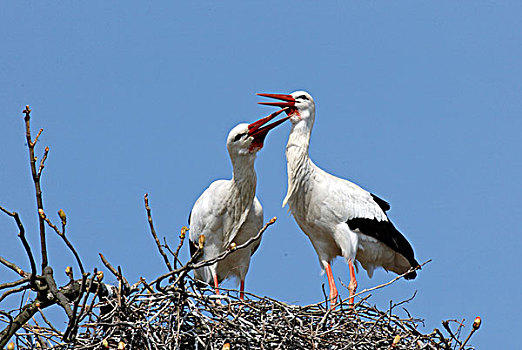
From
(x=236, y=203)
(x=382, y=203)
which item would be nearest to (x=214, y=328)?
(x=236, y=203)

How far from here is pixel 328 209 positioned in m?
5.92

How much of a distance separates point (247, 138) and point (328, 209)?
0.82m

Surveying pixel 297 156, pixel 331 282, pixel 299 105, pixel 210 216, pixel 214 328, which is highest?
pixel 299 105

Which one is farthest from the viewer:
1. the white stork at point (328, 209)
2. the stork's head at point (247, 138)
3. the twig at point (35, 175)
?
the white stork at point (328, 209)

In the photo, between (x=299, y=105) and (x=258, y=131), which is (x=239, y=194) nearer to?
(x=258, y=131)

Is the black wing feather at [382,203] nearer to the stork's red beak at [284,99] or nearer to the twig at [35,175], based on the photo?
the stork's red beak at [284,99]

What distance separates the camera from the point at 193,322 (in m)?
3.59

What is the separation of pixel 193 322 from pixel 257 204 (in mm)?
2248

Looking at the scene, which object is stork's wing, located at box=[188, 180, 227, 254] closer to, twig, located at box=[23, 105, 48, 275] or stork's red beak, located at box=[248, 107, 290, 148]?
stork's red beak, located at box=[248, 107, 290, 148]

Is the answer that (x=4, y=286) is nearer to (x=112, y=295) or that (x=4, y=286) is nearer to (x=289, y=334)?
(x=112, y=295)

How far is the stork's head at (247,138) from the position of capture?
5.52m

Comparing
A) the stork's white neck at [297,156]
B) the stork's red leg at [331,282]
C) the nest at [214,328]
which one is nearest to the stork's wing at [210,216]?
the stork's white neck at [297,156]

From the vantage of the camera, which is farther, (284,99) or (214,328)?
(284,99)

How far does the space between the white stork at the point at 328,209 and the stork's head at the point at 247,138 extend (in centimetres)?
39
